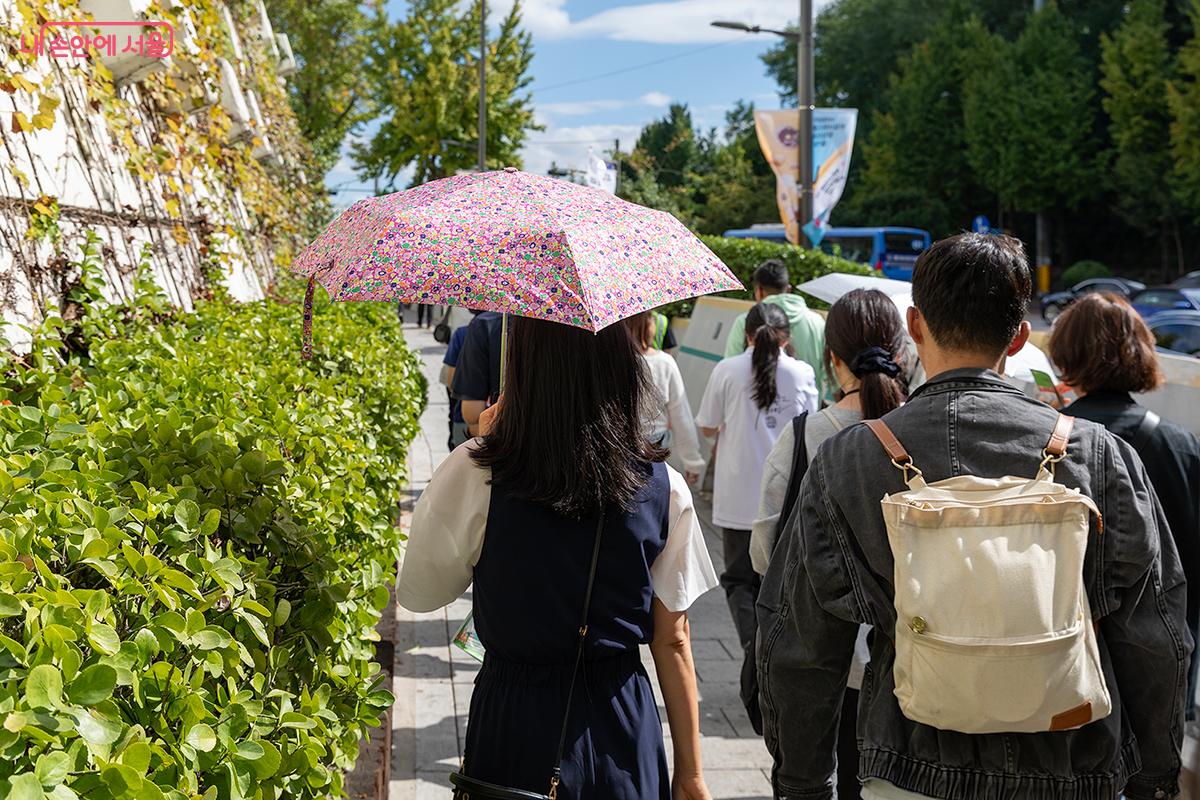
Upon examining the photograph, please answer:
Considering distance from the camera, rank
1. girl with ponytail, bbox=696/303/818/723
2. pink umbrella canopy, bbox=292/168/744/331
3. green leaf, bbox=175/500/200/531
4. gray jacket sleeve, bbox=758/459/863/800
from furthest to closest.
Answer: girl with ponytail, bbox=696/303/818/723
pink umbrella canopy, bbox=292/168/744/331
gray jacket sleeve, bbox=758/459/863/800
green leaf, bbox=175/500/200/531

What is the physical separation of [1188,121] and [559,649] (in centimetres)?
4195

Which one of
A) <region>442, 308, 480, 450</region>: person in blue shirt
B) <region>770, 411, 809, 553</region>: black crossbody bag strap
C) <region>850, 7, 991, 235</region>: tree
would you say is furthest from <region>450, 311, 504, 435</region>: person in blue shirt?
<region>850, 7, 991, 235</region>: tree

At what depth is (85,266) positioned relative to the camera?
4.56 metres

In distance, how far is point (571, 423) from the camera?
7.59ft

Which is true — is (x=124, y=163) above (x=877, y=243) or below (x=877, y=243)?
above

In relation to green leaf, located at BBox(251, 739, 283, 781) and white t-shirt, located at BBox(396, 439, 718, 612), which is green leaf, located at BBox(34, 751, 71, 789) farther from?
white t-shirt, located at BBox(396, 439, 718, 612)

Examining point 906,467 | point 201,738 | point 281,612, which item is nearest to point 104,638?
point 201,738

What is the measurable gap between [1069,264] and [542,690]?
54.6 metres

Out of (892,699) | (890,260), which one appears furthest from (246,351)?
(890,260)

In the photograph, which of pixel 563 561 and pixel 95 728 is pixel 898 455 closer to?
pixel 563 561

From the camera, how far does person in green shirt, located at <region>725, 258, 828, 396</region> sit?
21.8 feet

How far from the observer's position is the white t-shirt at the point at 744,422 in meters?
5.28

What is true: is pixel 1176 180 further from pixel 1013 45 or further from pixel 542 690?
pixel 542 690

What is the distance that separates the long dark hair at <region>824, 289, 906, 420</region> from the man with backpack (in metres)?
1.16
